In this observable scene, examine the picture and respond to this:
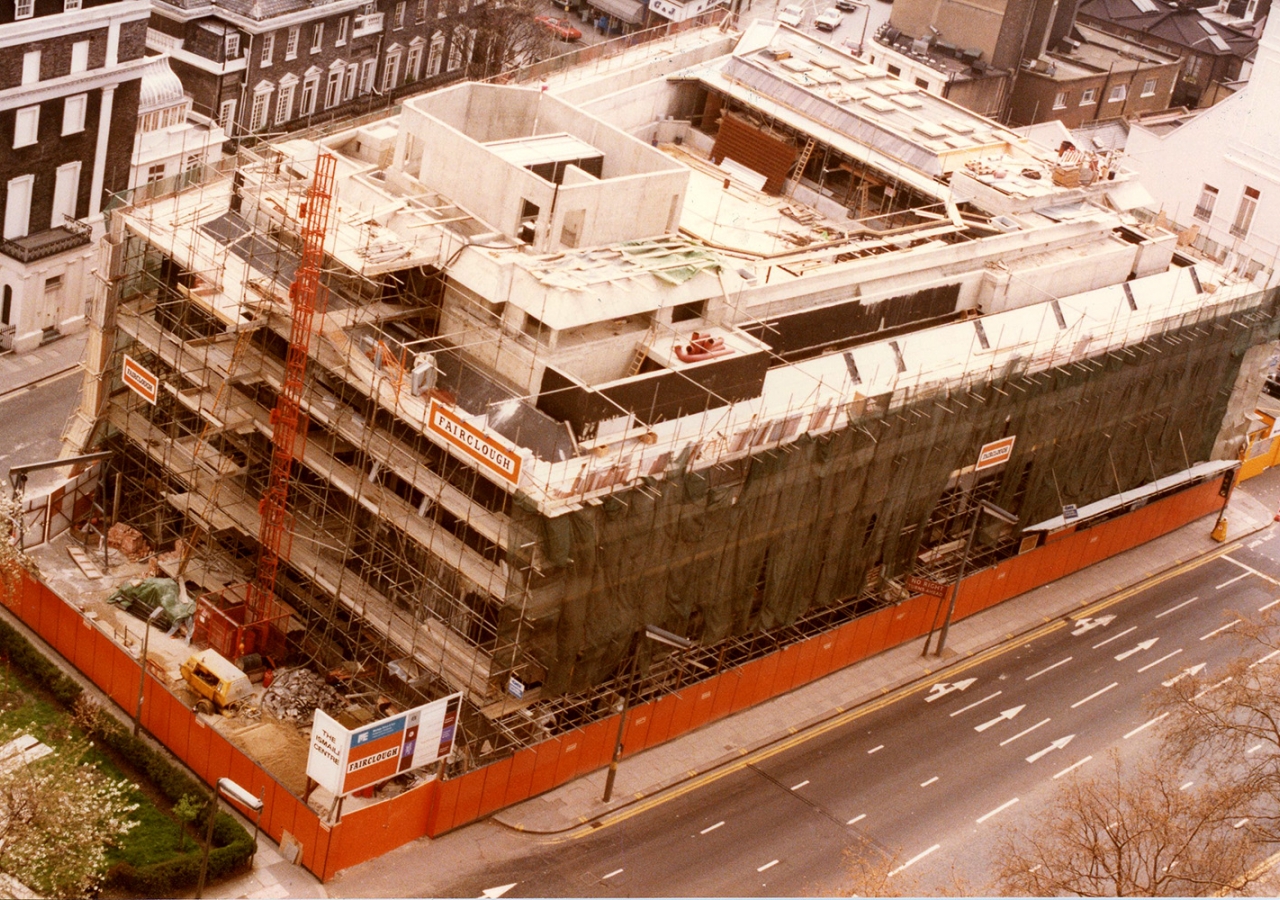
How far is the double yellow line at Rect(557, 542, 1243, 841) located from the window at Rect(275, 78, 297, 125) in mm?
55540

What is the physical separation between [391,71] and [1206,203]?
51913 mm

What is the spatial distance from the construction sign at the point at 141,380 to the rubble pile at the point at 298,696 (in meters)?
12.0

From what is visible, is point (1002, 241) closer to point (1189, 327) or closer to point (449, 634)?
point (1189, 327)

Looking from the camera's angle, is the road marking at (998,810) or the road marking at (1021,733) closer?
the road marking at (998,810)

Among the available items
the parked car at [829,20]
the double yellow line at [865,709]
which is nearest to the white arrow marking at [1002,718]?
the double yellow line at [865,709]

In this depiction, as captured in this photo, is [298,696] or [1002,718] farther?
[1002,718]

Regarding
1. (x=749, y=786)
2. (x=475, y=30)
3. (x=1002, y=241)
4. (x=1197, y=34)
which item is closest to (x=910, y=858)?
(x=749, y=786)

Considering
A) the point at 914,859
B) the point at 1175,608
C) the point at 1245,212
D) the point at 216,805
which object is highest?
the point at 1245,212

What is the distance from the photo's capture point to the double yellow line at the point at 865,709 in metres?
75.8

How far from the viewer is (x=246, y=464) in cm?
8112

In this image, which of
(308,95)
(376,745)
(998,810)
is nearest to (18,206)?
(308,95)

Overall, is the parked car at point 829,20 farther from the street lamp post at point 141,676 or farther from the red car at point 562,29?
the street lamp post at point 141,676

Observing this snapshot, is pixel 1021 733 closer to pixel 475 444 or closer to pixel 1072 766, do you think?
pixel 1072 766

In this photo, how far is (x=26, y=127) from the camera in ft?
308
